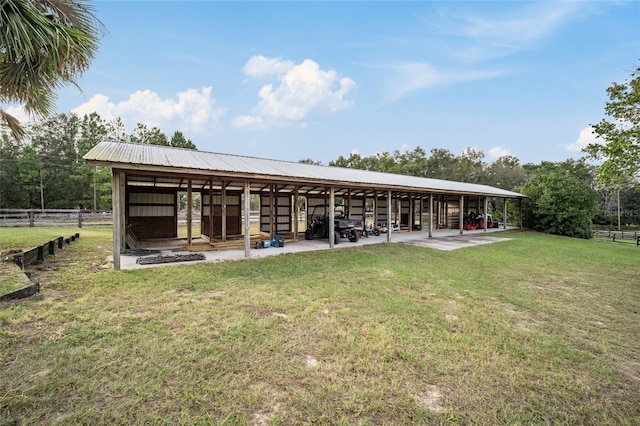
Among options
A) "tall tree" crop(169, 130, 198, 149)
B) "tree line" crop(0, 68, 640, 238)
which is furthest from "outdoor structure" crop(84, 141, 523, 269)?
"tall tree" crop(169, 130, 198, 149)

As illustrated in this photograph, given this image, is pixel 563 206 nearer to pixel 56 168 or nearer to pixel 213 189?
pixel 213 189

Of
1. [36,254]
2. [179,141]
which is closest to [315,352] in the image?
[36,254]

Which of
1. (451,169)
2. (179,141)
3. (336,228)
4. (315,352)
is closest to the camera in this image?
(315,352)

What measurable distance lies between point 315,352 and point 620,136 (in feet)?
33.8

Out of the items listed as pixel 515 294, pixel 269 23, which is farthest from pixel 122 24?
pixel 515 294

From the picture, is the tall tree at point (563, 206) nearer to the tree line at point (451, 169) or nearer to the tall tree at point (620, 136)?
the tree line at point (451, 169)

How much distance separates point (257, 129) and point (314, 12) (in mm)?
15252

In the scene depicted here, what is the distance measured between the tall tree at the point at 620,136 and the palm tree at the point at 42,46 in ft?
39.4

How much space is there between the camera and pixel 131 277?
5.53 meters

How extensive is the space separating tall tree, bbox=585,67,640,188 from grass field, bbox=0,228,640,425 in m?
3.76

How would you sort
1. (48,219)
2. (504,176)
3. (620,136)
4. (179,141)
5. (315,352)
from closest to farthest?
1. (315,352)
2. (620,136)
3. (48,219)
4. (179,141)
5. (504,176)

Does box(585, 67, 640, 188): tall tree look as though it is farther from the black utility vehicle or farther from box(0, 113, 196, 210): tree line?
box(0, 113, 196, 210): tree line

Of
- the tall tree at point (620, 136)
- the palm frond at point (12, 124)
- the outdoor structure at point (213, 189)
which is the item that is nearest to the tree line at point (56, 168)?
the outdoor structure at point (213, 189)

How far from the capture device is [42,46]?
4.16 metres
